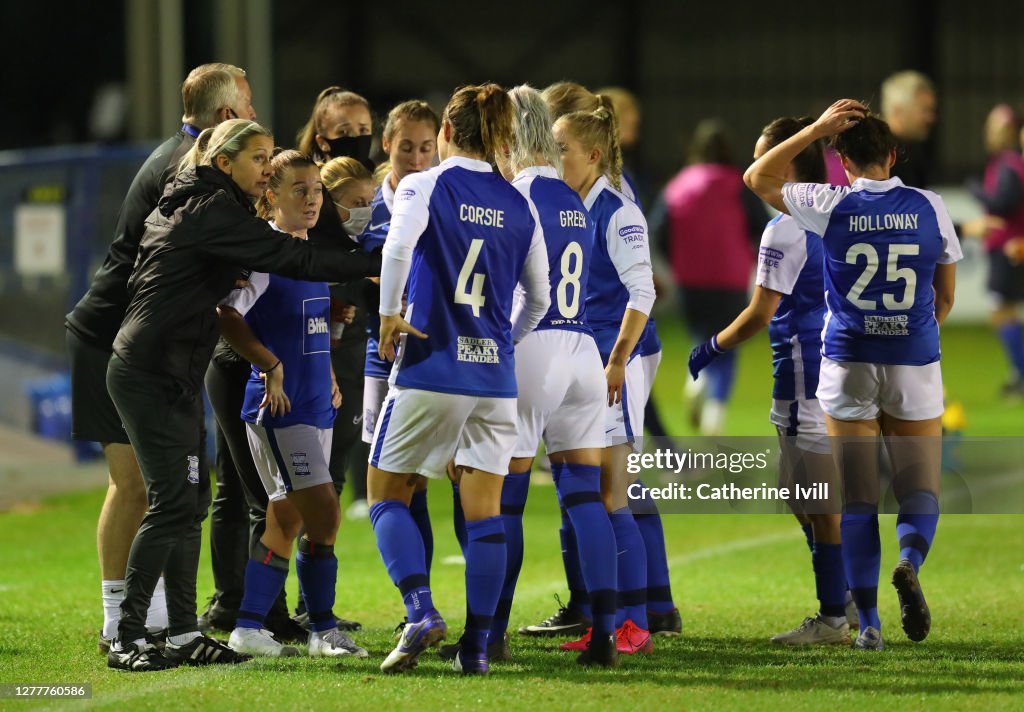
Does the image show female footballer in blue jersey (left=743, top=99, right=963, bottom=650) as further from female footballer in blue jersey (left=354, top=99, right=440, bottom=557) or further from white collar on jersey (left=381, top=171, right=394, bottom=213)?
white collar on jersey (left=381, top=171, right=394, bottom=213)

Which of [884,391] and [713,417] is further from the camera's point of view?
[713,417]

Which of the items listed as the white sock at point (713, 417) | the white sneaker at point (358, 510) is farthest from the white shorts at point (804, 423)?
the white sock at point (713, 417)

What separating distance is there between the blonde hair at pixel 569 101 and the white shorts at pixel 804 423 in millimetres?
1403

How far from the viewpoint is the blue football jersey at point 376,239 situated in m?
6.27

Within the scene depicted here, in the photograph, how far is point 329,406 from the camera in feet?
19.2

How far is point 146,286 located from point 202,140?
563 mm

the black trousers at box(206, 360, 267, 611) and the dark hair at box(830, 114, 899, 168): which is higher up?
the dark hair at box(830, 114, 899, 168)

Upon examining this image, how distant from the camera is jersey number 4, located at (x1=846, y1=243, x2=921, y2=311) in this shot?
574 cm

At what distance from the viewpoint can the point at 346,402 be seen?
22.0 feet

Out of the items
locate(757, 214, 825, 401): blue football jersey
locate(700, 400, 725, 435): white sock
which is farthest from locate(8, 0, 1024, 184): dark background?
locate(757, 214, 825, 401): blue football jersey

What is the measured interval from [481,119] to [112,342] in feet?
5.50

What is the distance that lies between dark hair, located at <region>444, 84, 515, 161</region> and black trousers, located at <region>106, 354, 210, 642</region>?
129cm

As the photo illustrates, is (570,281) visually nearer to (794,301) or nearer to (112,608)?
(794,301)

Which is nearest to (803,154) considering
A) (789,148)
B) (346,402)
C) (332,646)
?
(789,148)
